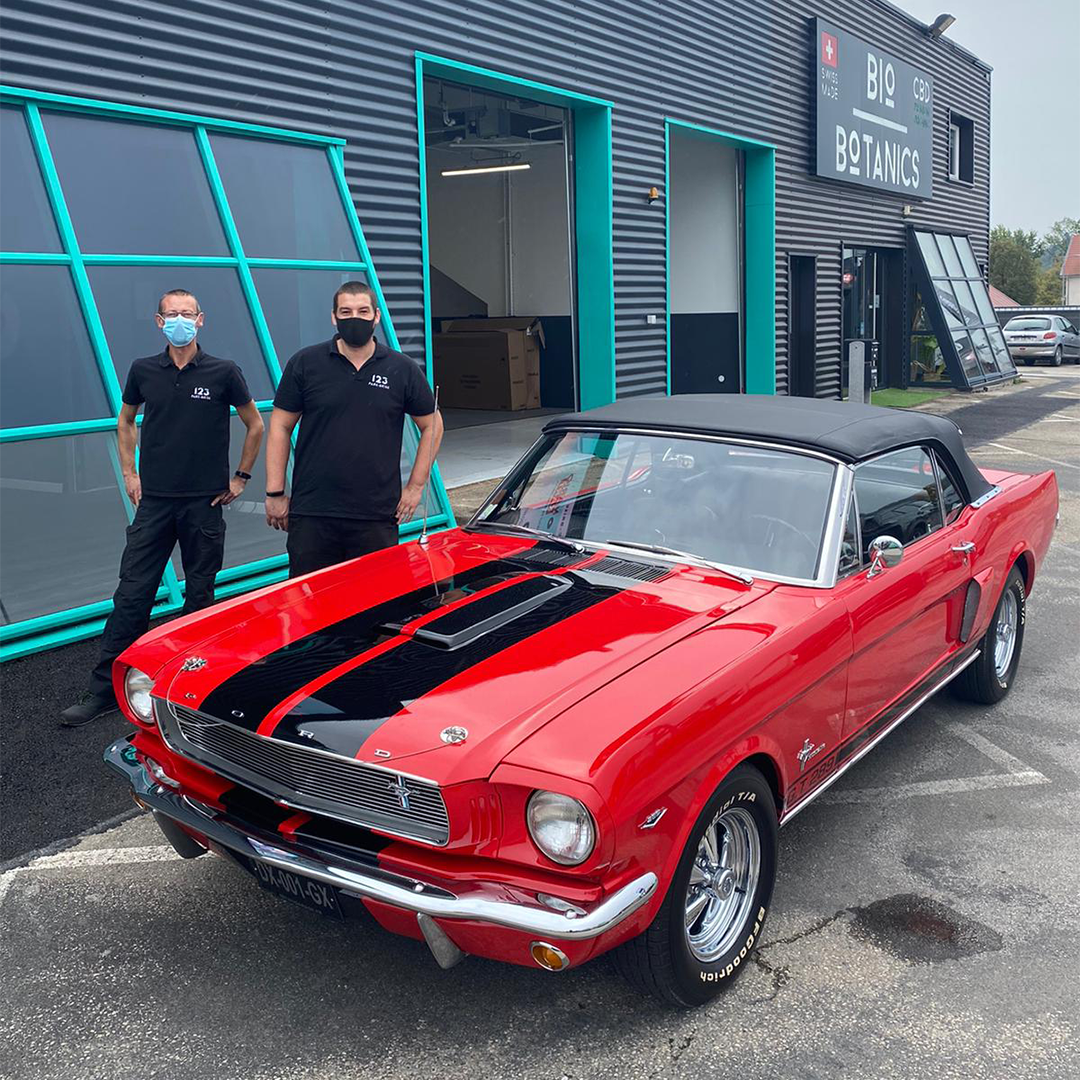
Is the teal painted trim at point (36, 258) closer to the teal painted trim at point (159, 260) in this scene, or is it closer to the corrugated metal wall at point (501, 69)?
the teal painted trim at point (159, 260)

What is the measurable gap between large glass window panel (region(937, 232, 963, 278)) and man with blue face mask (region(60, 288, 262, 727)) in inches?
837

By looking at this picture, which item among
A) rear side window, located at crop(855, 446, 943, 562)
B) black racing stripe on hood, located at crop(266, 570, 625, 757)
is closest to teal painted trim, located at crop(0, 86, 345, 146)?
black racing stripe on hood, located at crop(266, 570, 625, 757)

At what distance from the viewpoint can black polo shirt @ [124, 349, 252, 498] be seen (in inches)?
207

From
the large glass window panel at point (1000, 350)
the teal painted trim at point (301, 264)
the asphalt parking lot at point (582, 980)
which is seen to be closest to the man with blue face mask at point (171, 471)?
the asphalt parking lot at point (582, 980)

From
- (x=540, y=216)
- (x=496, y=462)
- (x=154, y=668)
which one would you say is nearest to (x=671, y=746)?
(x=154, y=668)

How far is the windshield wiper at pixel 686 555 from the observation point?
3.84m

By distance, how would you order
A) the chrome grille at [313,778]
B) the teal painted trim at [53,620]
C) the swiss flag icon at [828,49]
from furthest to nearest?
the swiss flag icon at [828,49], the teal painted trim at [53,620], the chrome grille at [313,778]

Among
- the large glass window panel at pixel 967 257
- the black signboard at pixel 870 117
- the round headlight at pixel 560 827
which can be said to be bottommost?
the round headlight at pixel 560 827

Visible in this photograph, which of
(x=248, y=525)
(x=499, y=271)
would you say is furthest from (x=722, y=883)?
(x=499, y=271)

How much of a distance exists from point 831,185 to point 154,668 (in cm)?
1749

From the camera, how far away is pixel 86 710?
17.0 ft

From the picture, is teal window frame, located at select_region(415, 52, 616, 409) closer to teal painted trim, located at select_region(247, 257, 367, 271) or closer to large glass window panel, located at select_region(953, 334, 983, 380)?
teal painted trim, located at select_region(247, 257, 367, 271)

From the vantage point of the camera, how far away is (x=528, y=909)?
2.66m

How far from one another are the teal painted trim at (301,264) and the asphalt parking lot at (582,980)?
4971mm
